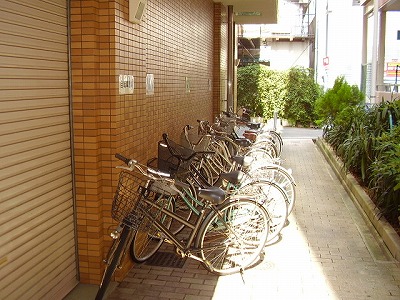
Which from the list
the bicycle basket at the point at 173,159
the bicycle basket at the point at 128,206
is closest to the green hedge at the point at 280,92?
the bicycle basket at the point at 173,159

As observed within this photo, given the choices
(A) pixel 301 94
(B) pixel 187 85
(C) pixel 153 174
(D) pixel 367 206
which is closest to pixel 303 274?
(C) pixel 153 174

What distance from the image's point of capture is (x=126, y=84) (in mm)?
4574

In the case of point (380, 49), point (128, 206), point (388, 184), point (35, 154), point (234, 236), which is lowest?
point (234, 236)

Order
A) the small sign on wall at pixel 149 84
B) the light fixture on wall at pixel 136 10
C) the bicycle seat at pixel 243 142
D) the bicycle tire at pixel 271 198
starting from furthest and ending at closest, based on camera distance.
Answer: the bicycle seat at pixel 243 142 < the small sign on wall at pixel 149 84 < the bicycle tire at pixel 271 198 < the light fixture on wall at pixel 136 10

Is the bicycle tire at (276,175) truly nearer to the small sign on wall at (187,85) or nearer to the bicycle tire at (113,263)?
the bicycle tire at (113,263)

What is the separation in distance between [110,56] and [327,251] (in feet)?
10.6

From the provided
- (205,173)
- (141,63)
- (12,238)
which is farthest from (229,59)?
(12,238)

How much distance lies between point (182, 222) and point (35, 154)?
1537mm

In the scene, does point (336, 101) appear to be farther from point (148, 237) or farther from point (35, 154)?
point (35, 154)

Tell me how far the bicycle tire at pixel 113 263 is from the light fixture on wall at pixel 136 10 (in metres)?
2.06

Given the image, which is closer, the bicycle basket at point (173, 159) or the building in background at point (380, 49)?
the bicycle basket at point (173, 159)

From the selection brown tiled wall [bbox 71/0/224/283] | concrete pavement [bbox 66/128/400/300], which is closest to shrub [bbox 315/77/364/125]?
concrete pavement [bbox 66/128/400/300]

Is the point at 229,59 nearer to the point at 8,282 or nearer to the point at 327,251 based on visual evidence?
the point at 327,251

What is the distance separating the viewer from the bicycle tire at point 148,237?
162 inches
